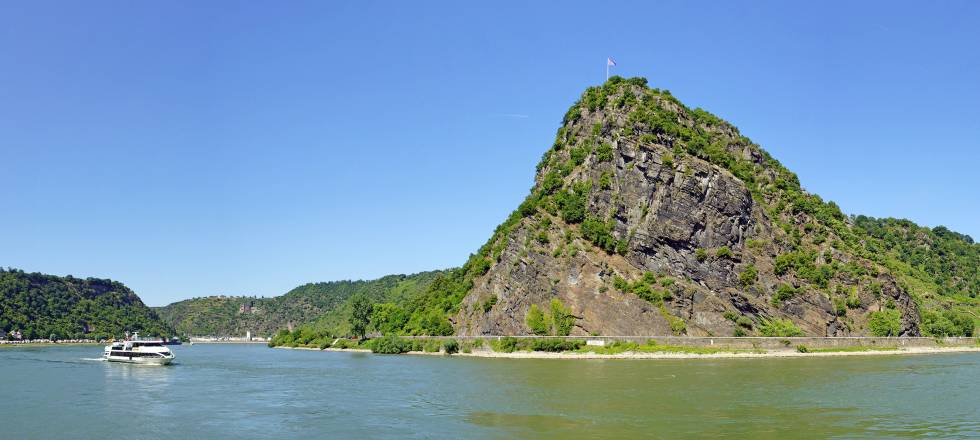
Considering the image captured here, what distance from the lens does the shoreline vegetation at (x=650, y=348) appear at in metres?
119

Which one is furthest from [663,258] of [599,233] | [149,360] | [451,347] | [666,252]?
[149,360]

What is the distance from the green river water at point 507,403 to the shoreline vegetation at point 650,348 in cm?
2443

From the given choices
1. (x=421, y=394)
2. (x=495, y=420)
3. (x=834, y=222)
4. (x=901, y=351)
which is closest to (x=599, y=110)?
(x=834, y=222)

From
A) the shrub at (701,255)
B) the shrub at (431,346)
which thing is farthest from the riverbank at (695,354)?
the shrub at (701,255)

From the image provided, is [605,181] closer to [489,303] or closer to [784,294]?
[489,303]

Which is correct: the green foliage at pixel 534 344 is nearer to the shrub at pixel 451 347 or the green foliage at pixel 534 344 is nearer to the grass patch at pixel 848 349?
the shrub at pixel 451 347

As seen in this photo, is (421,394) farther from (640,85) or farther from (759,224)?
(640,85)

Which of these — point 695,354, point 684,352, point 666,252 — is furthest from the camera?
A: point 666,252

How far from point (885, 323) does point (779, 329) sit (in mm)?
22288

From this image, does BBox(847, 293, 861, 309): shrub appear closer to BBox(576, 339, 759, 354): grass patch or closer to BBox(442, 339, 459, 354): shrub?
BBox(576, 339, 759, 354): grass patch

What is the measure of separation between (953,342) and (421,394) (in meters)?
123

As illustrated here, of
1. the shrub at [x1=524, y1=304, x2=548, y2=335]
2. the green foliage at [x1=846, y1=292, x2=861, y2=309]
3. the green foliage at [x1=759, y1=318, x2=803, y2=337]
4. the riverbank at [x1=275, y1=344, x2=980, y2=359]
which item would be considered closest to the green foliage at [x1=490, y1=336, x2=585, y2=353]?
the riverbank at [x1=275, y1=344, x2=980, y2=359]

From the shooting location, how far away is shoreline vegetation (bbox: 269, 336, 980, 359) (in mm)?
119062

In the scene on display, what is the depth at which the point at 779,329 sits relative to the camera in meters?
129
